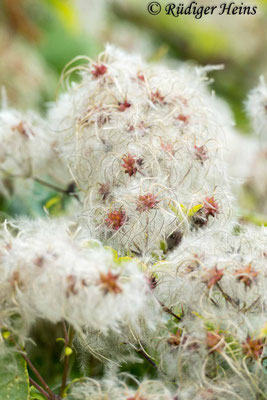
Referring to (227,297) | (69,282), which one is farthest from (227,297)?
(69,282)

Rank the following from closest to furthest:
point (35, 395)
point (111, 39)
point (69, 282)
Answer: point (69, 282), point (35, 395), point (111, 39)

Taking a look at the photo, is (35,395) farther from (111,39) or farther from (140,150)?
(111,39)

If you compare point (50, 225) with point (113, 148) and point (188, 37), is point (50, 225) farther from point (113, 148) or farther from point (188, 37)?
point (188, 37)

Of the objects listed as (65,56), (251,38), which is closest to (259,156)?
(65,56)

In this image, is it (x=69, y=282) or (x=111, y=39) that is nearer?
(x=69, y=282)

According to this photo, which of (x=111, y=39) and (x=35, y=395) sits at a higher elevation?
(x=111, y=39)

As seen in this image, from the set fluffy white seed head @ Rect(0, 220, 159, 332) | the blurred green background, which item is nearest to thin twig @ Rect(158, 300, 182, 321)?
fluffy white seed head @ Rect(0, 220, 159, 332)

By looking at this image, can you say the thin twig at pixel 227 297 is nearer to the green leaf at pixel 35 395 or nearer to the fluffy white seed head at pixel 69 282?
the fluffy white seed head at pixel 69 282

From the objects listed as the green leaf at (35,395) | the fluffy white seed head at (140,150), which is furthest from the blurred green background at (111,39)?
the green leaf at (35,395)
